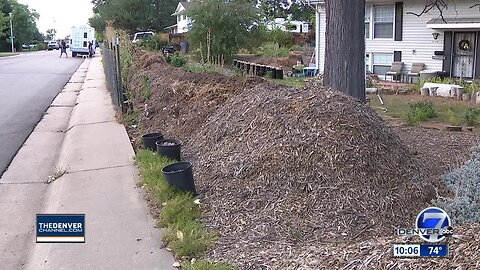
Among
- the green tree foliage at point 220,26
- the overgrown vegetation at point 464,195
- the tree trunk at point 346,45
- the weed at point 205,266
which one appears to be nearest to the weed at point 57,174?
the weed at point 205,266

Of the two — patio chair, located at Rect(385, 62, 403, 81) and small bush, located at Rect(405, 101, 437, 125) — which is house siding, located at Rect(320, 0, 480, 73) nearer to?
patio chair, located at Rect(385, 62, 403, 81)

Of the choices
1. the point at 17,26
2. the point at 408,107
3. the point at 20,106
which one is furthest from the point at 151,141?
the point at 17,26

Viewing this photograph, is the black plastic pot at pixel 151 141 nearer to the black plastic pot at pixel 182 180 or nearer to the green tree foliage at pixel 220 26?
the black plastic pot at pixel 182 180

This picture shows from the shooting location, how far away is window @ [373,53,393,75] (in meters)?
21.3

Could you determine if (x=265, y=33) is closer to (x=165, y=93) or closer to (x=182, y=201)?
(x=165, y=93)

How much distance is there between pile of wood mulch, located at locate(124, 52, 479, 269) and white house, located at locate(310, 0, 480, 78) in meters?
13.9

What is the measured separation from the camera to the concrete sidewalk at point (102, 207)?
14.4 feet

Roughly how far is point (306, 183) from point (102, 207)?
226cm

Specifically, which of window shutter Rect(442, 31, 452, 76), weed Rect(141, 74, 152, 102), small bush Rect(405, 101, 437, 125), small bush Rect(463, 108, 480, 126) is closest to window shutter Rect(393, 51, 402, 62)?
window shutter Rect(442, 31, 452, 76)

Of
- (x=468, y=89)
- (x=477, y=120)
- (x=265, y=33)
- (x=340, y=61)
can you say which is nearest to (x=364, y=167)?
(x=340, y=61)

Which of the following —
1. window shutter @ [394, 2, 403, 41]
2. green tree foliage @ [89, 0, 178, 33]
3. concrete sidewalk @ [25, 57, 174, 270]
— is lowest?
concrete sidewalk @ [25, 57, 174, 270]

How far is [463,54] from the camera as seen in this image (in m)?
19.5

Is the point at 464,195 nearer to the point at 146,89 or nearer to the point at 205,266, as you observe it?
the point at 205,266

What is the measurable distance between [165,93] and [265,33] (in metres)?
20.1
